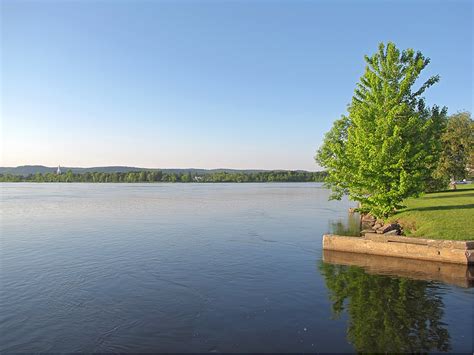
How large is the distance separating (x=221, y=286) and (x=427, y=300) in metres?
9.37

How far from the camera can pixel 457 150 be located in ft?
177

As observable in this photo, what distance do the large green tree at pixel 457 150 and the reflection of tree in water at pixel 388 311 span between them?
40837mm

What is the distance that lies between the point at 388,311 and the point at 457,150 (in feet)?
163

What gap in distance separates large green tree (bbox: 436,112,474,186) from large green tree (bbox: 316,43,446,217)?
27.7 metres

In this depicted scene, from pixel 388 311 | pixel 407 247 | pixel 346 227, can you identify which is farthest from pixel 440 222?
pixel 388 311

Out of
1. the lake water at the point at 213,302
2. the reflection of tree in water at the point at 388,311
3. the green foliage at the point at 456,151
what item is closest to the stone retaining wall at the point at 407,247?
the lake water at the point at 213,302

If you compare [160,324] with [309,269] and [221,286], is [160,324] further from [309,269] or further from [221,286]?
[309,269]

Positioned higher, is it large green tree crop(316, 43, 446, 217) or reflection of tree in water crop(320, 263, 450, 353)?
large green tree crop(316, 43, 446, 217)

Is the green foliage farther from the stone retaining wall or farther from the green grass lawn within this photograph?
the stone retaining wall

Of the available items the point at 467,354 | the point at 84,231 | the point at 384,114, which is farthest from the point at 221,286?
the point at 84,231

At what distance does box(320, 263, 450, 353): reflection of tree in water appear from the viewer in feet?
37.6

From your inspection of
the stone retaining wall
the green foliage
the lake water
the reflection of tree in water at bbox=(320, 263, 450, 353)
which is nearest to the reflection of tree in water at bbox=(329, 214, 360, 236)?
the lake water

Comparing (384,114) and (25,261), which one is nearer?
(25,261)

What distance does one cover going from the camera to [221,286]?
17.6 metres
